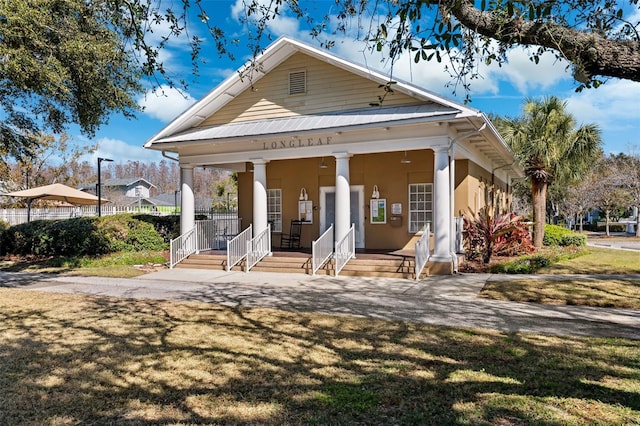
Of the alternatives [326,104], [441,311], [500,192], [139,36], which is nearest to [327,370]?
[441,311]

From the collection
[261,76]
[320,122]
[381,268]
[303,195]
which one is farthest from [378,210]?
[261,76]

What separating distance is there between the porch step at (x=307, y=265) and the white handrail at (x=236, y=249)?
0.19 metres

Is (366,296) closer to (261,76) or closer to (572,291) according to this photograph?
(572,291)

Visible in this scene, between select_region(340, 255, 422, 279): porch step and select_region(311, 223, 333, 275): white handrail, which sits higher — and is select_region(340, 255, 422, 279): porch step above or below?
below

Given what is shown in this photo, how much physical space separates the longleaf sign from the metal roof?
429 mm

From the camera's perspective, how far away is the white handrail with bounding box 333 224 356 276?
1240 centimetres

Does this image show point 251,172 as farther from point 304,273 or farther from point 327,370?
point 327,370

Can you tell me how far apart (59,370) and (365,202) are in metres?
11.5

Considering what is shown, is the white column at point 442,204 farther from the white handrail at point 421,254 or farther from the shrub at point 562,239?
the shrub at point 562,239

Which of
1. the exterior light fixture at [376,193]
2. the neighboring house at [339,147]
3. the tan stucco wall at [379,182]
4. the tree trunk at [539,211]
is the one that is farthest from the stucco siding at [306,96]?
the tree trunk at [539,211]

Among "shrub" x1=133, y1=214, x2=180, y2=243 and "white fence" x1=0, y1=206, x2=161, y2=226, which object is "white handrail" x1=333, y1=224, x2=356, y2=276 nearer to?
"shrub" x1=133, y1=214, x2=180, y2=243

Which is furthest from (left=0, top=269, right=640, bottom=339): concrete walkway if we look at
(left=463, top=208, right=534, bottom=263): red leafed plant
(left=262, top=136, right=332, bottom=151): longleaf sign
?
(left=262, top=136, right=332, bottom=151): longleaf sign

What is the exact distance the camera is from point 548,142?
18141mm

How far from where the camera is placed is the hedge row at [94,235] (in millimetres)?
16219
